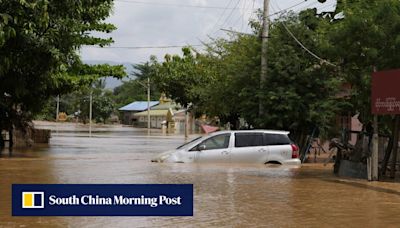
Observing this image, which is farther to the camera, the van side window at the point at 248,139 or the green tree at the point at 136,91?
the green tree at the point at 136,91

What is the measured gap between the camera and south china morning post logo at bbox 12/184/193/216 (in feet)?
26.3

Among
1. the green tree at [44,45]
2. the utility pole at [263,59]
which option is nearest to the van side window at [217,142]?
the utility pole at [263,59]

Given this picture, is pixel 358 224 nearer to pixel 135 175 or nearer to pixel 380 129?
pixel 135 175

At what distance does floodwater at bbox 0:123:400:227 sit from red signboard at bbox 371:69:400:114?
1746 millimetres

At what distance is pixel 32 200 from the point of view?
8.04 m

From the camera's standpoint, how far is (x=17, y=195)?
8258mm

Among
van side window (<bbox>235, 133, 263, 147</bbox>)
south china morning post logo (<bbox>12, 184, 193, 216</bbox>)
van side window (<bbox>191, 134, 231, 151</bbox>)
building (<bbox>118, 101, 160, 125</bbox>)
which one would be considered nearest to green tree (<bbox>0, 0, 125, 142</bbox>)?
south china morning post logo (<bbox>12, 184, 193, 216</bbox>)

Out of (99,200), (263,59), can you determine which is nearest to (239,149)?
(263,59)

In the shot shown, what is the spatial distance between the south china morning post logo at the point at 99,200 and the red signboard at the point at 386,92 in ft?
23.4

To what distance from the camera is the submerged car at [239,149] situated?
58.5 feet

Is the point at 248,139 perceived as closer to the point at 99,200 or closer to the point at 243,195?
the point at 243,195

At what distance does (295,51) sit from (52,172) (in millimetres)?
10618

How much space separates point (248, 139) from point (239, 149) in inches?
17.9

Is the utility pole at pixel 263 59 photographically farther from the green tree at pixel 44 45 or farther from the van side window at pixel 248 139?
the green tree at pixel 44 45
